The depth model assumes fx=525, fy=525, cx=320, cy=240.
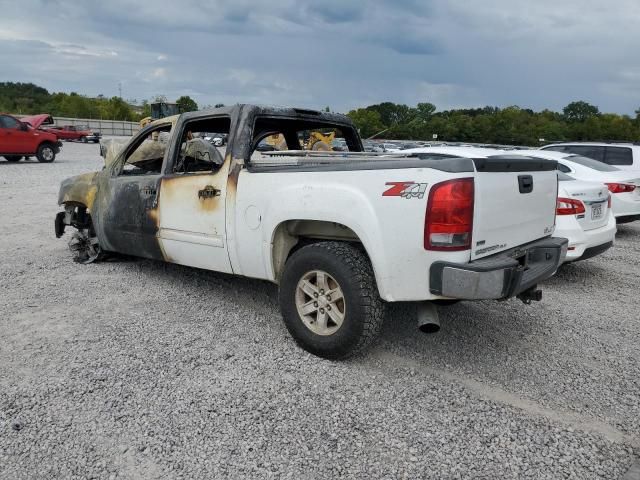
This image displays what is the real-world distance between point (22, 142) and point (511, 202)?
2048 cm

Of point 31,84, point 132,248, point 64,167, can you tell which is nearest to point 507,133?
point 64,167

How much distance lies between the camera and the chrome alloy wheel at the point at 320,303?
11.9 ft

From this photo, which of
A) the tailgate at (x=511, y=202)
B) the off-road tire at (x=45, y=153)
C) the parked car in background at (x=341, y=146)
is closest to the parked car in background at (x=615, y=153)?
the parked car in background at (x=341, y=146)

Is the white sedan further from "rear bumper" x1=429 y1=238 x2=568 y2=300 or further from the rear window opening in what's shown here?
"rear bumper" x1=429 y1=238 x2=568 y2=300

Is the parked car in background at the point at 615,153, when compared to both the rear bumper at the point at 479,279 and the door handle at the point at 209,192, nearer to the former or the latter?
the rear bumper at the point at 479,279

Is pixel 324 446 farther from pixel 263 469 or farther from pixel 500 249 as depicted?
pixel 500 249

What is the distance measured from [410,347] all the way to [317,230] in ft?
3.81

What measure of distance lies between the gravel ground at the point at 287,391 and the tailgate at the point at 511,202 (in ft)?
3.08

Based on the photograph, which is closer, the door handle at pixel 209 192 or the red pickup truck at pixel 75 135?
the door handle at pixel 209 192

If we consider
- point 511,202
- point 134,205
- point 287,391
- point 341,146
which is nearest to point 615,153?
point 341,146

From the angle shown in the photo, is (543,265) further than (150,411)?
Yes

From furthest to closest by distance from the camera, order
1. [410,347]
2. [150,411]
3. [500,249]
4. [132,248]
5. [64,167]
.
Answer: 1. [64,167]
2. [132,248]
3. [410,347]
4. [500,249]
5. [150,411]

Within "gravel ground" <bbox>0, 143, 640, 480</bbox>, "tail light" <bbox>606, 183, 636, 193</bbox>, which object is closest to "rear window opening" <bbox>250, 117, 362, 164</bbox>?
"gravel ground" <bbox>0, 143, 640, 480</bbox>

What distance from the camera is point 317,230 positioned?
392 cm
